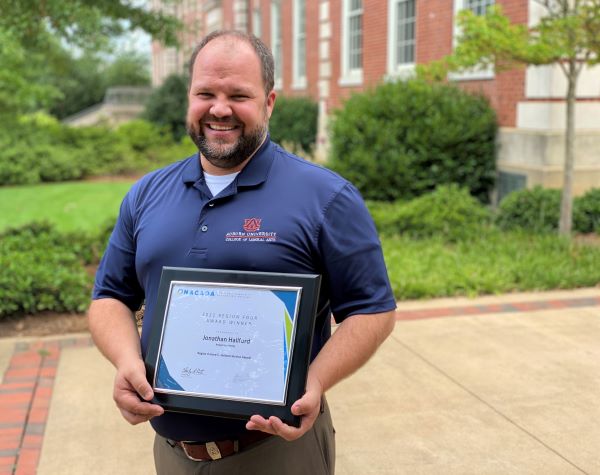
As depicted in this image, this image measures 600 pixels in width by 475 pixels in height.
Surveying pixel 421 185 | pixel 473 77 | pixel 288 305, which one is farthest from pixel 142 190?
pixel 473 77

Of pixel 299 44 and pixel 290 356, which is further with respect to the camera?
pixel 299 44

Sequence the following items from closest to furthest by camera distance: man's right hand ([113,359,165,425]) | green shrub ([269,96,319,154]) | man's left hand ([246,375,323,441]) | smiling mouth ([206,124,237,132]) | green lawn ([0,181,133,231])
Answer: man's left hand ([246,375,323,441]) < man's right hand ([113,359,165,425]) < smiling mouth ([206,124,237,132]) < green lawn ([0,181,133,231]) < green shrub ([269,96,319,154])

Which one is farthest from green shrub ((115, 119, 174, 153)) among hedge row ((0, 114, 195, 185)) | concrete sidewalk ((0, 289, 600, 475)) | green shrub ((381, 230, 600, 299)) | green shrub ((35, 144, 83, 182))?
concrete sidewalk ((0, 289, 600, 475))

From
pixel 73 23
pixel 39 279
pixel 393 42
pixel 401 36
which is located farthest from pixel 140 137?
pixel 39 279

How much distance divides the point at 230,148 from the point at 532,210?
7.86 m

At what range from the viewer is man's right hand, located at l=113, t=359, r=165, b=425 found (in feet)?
6.51

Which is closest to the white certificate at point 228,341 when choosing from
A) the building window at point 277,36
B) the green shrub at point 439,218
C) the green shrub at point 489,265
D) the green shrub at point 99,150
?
the green shrub at point 489,265

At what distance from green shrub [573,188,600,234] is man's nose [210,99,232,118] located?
8.01 m

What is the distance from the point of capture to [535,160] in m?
10.5

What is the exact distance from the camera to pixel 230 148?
2.12 m

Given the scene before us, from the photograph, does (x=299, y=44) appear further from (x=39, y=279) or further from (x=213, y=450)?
(x=213, y=450)

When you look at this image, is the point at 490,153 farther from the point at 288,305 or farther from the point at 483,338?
the point at 288,305

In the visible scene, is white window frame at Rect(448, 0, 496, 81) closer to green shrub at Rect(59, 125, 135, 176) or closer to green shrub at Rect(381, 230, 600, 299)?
green shrub at Rect(381, 230, 600, 299)
